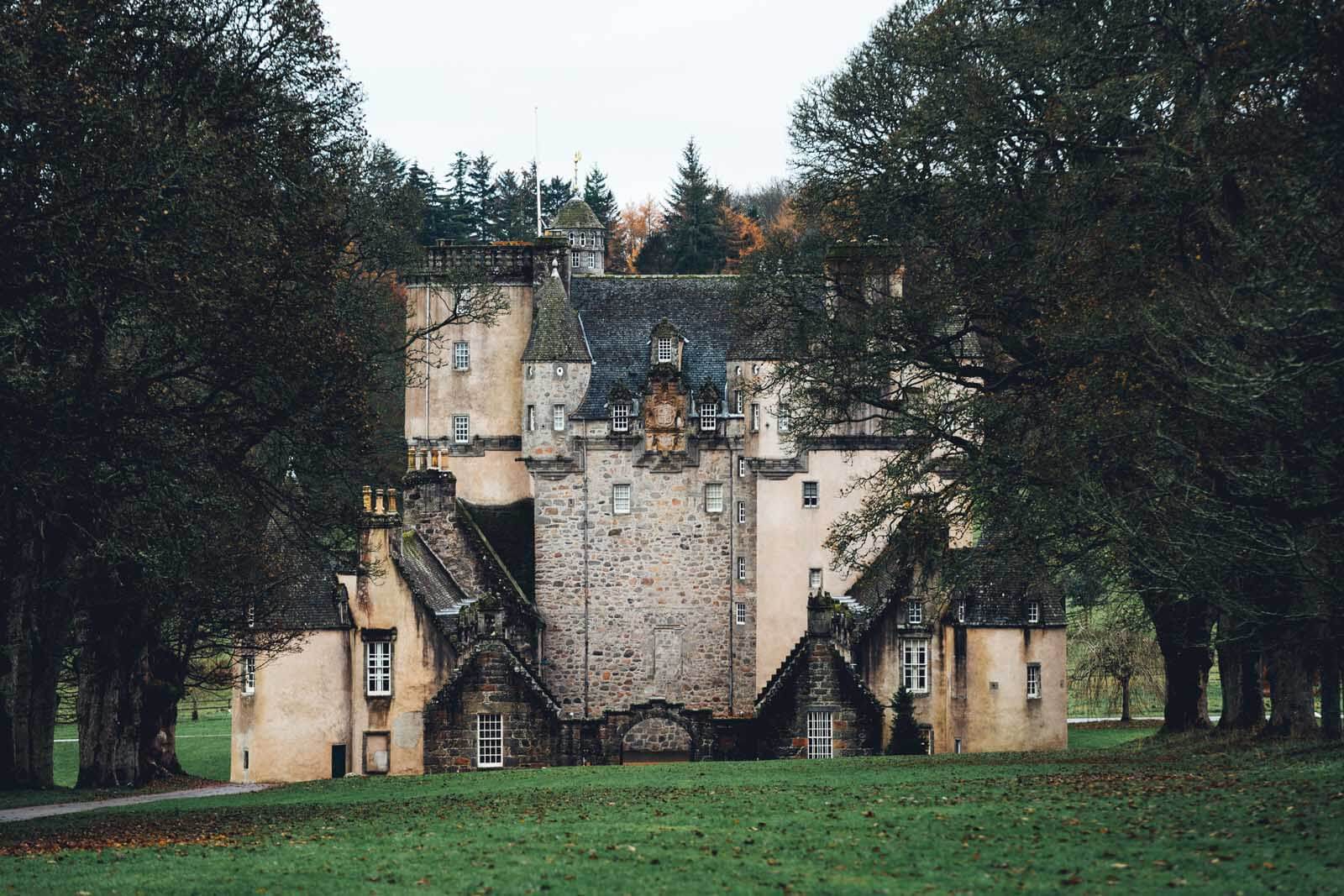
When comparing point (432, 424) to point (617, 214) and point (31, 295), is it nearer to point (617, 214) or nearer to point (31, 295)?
point (31, 295)

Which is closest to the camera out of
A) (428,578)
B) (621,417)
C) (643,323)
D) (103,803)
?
(103,803)

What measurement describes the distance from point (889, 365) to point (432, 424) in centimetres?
3223

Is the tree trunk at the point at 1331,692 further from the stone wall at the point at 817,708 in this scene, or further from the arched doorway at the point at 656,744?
the arched doorway at the point at 656,744

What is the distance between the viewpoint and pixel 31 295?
75.0 feet

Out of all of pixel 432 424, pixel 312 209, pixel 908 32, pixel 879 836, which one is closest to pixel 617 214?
pixel 432 424

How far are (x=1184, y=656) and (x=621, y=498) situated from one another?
25381mm

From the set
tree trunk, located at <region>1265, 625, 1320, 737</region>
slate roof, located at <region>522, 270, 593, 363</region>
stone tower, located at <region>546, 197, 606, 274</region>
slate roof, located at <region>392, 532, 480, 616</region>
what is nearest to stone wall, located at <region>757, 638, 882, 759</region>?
slate roof, located at <region>392, 532, 480, 616</region>

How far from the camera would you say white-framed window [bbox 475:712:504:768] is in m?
48.2

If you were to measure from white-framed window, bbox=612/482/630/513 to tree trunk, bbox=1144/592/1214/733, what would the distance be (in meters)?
23.3

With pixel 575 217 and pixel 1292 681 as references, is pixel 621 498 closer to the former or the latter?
pixel 575 217

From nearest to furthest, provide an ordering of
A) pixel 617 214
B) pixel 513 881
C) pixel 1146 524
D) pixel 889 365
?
pixel 513 881, pixel 1146 524, pixel 889 365, pixel 617 214

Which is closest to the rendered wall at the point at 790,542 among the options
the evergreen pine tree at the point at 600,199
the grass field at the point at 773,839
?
the grass field at the point at 773,839

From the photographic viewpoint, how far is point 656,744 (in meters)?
55.1

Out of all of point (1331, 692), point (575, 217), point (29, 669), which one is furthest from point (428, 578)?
point (1331, 692)
